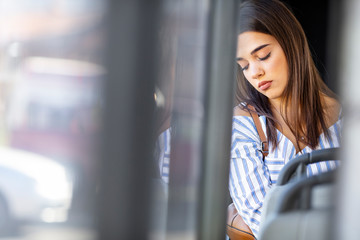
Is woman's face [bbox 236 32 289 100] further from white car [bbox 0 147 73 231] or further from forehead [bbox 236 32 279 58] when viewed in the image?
white car [bbox 0 147 73 231]

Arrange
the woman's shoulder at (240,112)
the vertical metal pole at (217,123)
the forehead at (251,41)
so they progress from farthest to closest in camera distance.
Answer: the woman's shoulder at (240,112) → the forehead at (251,41) → the vertical metal pole at (217,123)

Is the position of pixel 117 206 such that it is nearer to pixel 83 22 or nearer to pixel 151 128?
pixel 151 128

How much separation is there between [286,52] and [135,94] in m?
1.54

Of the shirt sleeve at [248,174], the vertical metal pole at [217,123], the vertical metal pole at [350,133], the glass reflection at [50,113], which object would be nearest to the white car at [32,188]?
the glass reflection at [50,113]

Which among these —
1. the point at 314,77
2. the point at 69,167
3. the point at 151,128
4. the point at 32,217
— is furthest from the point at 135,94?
the point at 314,77

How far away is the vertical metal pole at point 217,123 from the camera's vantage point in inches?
52.1

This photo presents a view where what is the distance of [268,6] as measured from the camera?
255 centimetres

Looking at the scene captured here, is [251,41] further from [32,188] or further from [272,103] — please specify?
[32,188]

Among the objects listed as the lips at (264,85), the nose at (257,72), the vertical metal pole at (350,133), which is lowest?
the vertical metal pole at (350,133)

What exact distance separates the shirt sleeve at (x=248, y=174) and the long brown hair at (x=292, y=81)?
0.30 ft

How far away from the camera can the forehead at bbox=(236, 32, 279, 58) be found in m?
2.42

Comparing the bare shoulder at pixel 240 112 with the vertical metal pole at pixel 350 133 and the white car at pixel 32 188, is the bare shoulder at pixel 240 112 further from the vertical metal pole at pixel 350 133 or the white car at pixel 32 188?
the white car at pixel 32 188

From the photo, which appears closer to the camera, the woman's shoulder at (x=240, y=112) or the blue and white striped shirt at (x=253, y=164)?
the blue and white striped shirt at (x=253, y=164)

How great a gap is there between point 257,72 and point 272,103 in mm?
198
